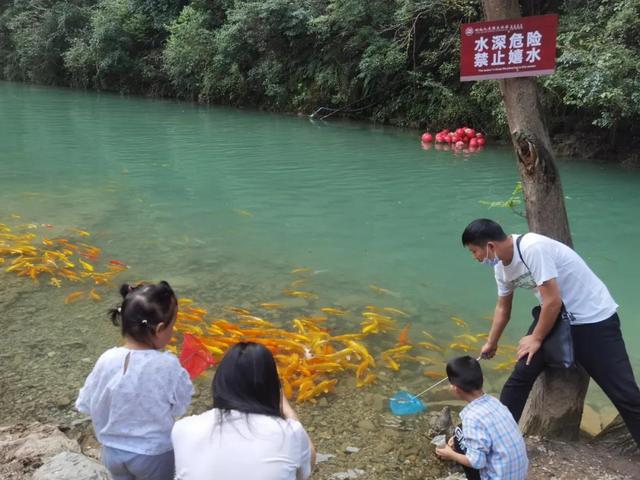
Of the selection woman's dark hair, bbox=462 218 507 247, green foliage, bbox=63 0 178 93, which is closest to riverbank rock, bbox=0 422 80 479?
woman's dark hair, bbox=462 218 507 247

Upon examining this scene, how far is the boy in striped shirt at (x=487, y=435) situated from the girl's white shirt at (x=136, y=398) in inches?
54.1

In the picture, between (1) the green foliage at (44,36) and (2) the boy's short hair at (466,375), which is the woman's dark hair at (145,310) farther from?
(1) the green foliage at (44,36)

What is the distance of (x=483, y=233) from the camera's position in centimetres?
317

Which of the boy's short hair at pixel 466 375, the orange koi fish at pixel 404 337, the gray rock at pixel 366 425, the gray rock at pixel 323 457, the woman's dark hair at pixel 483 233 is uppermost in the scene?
the woman's dark hair at pixel 483 233

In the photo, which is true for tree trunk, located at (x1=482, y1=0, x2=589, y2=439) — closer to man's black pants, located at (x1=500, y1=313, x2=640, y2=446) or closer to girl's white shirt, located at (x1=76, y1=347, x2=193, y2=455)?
man's black pants, located at (x1=500, y1=313, x2=640, y2=446)

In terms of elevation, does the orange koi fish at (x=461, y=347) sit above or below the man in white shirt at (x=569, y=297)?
below

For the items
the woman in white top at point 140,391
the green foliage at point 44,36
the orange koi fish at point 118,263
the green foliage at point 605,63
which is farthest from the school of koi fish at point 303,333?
the green foliage at point 44,36

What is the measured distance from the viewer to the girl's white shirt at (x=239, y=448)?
1971mm

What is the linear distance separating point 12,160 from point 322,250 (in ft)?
34.6

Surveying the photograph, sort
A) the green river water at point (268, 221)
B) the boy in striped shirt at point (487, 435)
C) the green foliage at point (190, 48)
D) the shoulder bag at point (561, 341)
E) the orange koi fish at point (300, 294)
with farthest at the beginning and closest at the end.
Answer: the green foliage at point (190, 48) → the orange koi fish at point (300, 294) → the green river water at point (268, 221) → the shoulder bag at point (561, 341) → the boy in striped shirt at point (487, 435)

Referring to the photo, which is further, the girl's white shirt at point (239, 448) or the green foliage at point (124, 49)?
the green foliage at point (124, 49)

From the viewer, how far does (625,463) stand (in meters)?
3.50

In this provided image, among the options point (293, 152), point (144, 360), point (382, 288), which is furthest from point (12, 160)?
point (144, 360)

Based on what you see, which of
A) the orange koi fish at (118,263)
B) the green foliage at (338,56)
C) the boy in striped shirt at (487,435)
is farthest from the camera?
the green foliage at (338,56)
